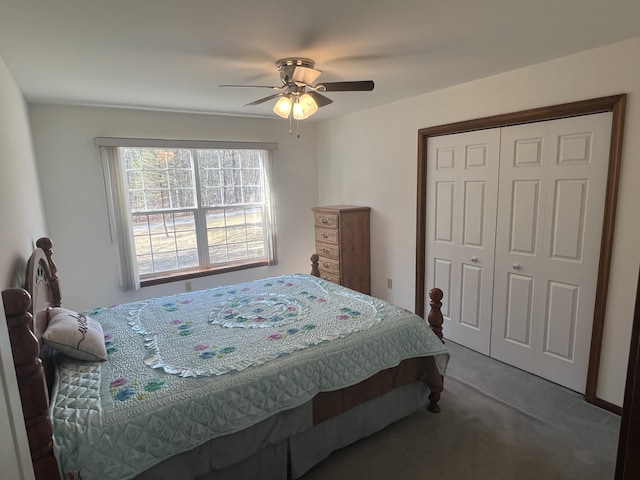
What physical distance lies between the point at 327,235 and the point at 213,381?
267cm

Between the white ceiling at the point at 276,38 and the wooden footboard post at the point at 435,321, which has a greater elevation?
the white ceiling at the point at 276,38

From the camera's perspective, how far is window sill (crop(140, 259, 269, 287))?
12.9 ft

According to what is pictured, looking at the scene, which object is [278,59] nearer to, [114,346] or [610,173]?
[114,346]

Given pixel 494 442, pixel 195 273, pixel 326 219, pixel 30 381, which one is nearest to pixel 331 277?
pixel 326 219

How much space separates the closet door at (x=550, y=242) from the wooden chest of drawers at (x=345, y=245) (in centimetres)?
153

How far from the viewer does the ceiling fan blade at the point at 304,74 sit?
2.22m

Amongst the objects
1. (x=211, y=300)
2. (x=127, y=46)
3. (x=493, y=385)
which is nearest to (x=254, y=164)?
(x=211, y=300)

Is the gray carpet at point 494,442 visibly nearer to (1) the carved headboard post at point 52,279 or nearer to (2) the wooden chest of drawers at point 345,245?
(2) the wooden chest of drawers at point 345,245

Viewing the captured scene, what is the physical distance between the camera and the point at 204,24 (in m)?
1.75

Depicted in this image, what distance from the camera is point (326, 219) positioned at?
414cm

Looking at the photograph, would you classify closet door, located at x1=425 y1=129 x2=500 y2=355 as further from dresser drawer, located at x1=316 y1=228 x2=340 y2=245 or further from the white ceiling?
dresser drawer, located at x1=316 y1=228 x2=340 y2=245

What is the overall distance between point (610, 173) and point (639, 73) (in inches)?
22.9

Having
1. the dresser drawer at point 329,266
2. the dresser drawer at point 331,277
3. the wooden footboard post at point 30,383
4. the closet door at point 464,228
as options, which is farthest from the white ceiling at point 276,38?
the dresser drawer at point 331,277

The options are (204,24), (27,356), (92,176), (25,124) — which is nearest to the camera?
(27,356)
